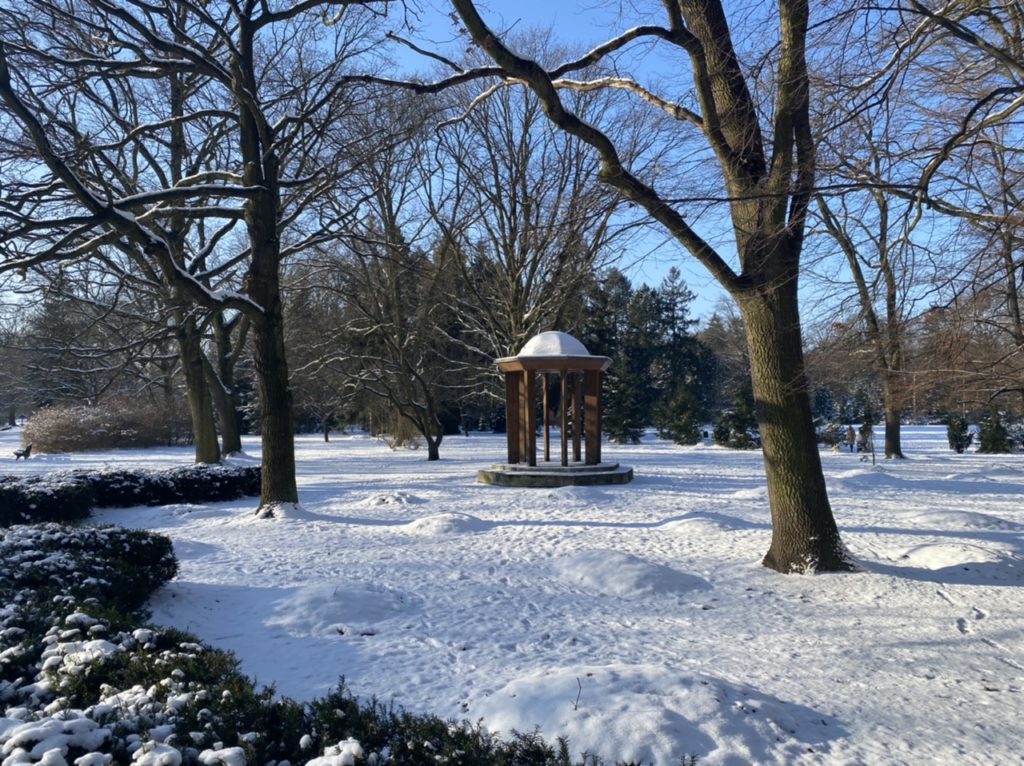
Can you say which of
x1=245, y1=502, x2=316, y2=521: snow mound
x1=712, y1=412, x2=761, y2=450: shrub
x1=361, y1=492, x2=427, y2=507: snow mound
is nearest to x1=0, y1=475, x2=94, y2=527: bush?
x1=245, y1=502, x2=316, y2=521: snow mound

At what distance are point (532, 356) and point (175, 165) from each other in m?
11.2

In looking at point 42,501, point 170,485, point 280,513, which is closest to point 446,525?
point 280,513

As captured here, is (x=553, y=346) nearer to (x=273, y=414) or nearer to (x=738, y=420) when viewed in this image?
(x=273, y=414)

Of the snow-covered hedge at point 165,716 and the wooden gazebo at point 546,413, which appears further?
the wooden gazebo at point 546,413

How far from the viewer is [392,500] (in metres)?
12.5

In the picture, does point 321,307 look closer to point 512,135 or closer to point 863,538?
point 512,135

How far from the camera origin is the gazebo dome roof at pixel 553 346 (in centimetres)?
1658

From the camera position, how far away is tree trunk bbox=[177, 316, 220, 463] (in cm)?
1917

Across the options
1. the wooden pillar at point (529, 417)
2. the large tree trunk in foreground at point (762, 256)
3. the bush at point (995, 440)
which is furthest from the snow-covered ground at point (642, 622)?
the bush at point (995, 440)

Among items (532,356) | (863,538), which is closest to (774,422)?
(863,538)

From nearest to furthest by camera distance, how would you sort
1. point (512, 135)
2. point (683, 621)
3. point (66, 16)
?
point (683, 621), point (66, 16), point (512, 135)

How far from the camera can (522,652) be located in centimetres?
525

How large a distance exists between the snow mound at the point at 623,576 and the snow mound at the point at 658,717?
260 cm

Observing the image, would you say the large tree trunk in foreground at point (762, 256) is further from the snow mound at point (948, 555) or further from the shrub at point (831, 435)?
the shrub at point (831, 435)
